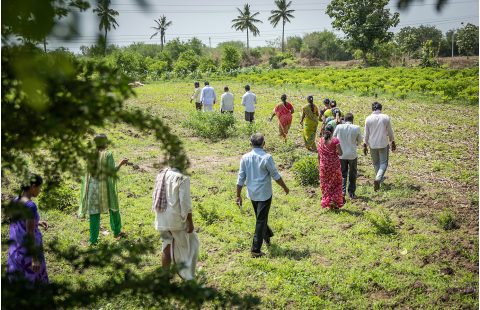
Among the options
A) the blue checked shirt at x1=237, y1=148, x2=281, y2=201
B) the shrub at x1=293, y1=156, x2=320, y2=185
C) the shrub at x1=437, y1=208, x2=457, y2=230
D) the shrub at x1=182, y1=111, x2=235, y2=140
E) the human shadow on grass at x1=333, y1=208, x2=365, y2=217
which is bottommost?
the human shadow on grass at x1=333, y1=208, x2=365, y2=217

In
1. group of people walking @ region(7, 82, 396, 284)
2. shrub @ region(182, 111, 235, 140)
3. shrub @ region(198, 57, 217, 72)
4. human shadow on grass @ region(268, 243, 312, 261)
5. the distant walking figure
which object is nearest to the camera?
group of people walking @ region(7, 82, 396, 284)

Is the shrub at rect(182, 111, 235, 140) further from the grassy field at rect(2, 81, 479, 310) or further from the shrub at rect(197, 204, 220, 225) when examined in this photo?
the shrub at rect(197, 204, 220, 225)

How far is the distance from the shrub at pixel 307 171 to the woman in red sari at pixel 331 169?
138 cm

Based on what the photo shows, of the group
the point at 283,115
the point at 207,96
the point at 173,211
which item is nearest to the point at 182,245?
the point at 173,211

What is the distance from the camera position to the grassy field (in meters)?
4.38

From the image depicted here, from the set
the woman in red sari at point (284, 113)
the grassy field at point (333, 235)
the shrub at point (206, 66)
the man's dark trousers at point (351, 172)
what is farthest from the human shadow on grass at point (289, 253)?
the shrub at point (206, 66)

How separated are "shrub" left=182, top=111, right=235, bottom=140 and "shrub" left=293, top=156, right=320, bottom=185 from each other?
17.1 ft

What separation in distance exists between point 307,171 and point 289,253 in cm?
321

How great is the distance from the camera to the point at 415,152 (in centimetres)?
1057

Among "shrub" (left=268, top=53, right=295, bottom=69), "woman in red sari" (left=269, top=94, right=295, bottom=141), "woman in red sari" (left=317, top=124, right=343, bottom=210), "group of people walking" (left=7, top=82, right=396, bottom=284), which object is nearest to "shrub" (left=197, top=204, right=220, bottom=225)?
"group of people walking" (left=7, top=82, right=396, bottom=284)

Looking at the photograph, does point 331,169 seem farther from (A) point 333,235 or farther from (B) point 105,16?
(B) point 105,16

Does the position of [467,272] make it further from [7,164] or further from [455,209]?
[7,164]

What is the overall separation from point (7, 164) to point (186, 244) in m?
3.17

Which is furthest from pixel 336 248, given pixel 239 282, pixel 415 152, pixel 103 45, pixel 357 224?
pixel 415 152
